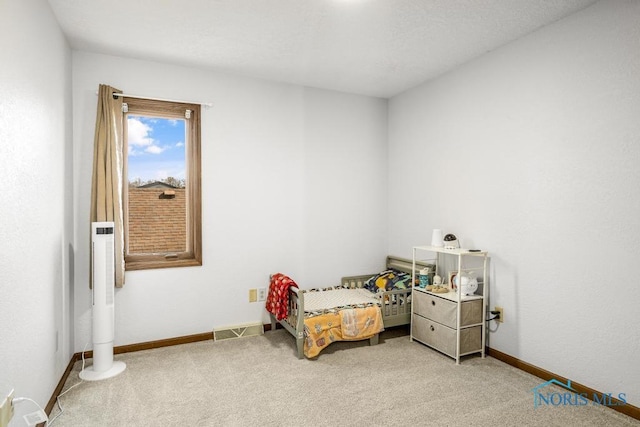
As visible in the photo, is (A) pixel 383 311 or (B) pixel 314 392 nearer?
(B) pixel 314 392

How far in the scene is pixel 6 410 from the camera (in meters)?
1.55

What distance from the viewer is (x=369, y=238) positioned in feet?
14.1

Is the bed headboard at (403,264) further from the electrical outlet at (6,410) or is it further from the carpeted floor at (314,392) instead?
the electrical outlet at (6,410)

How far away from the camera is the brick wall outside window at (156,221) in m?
3.33

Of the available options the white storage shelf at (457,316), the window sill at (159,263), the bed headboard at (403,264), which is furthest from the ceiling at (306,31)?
the bed headboard at (403,264)

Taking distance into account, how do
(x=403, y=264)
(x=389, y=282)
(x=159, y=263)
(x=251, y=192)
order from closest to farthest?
(x=159, y=263) → (x=251, y=192) → (x=389, y=282) → (x=403, y=264)

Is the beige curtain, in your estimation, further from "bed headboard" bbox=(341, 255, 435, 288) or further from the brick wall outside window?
"bed headboard" bbox=(341, 255, 435, 288)

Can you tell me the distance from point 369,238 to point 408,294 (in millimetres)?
938

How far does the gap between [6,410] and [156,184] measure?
2.15 meters

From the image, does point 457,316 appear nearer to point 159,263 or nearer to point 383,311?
point 383,311

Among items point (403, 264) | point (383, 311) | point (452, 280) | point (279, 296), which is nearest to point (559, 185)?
point (452, 280)

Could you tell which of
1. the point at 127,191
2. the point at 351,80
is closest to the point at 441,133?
the point at 351,80

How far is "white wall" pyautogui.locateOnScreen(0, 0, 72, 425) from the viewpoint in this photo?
1.63 m

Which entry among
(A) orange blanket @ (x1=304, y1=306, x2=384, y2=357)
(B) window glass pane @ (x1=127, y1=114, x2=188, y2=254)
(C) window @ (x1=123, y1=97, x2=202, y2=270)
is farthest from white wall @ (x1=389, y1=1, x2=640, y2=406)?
(B) window glass pane @ (x1=127, y1=114, x2=188, y2=254)
